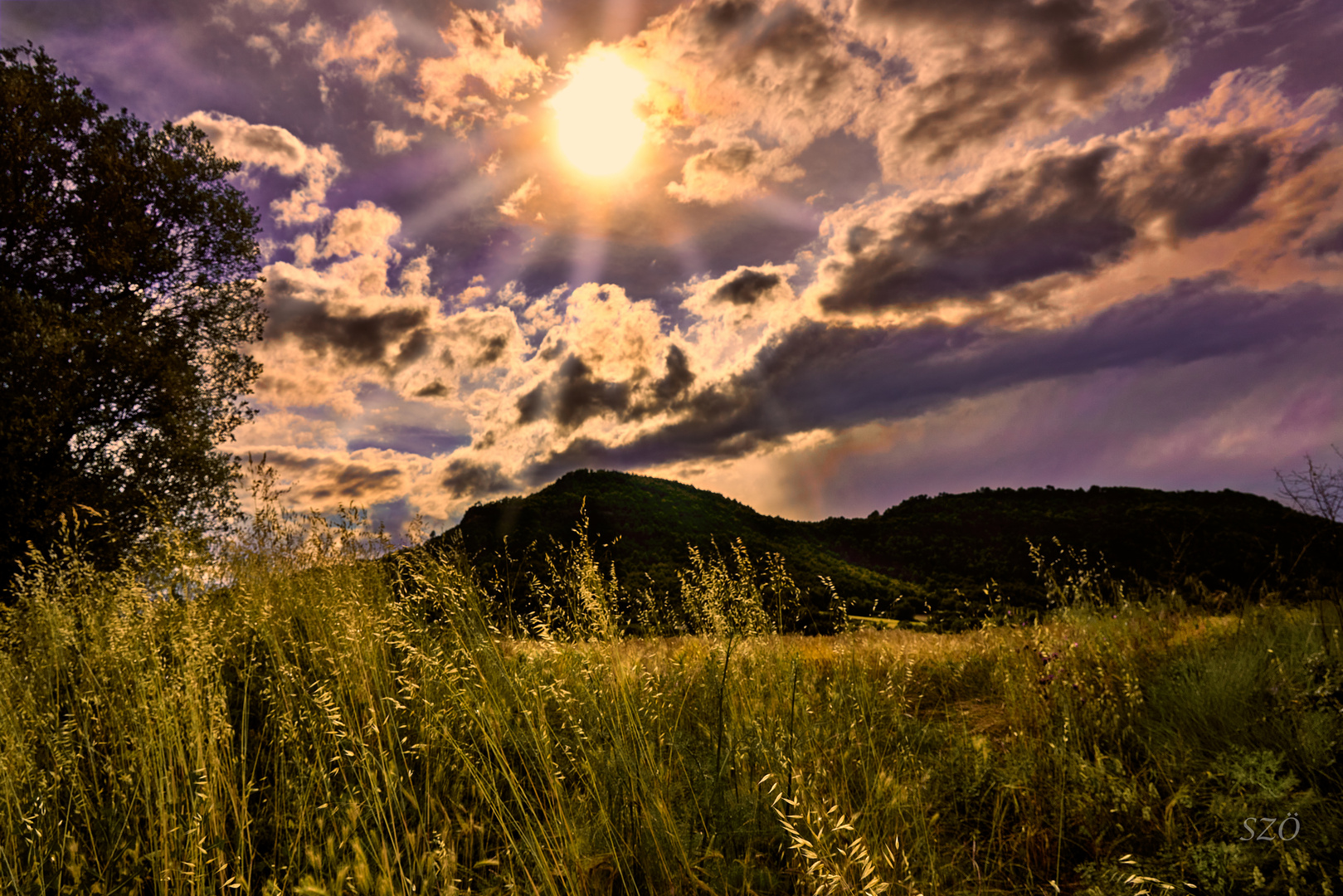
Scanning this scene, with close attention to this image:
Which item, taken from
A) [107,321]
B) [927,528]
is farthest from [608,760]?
[927,528]

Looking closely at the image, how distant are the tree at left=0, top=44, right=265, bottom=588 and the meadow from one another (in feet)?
27.4

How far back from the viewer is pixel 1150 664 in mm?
5238

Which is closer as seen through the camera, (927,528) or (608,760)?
(608,760)

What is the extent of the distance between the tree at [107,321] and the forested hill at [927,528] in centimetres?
640

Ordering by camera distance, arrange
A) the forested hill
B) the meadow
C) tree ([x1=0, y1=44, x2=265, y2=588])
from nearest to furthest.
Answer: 1. the meadow
2. tree ([x1=0, y1=44, x2=265, y2=588])
3. the forested hill

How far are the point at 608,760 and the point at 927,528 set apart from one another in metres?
22.8

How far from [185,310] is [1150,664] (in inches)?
698

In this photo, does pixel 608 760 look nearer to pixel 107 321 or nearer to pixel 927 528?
pixel 107 321

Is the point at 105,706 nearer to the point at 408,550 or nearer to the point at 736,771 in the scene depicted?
the point at 408,550

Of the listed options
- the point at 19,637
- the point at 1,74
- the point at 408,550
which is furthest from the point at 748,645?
the point at 1,74

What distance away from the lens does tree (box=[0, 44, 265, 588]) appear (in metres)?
10.7

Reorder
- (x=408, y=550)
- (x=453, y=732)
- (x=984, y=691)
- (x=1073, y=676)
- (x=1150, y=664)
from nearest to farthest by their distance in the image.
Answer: (x=453, y=732) < (x=1073, y=676) < (x=408, y=550) < (x=1150, y=664) < (x=984, y=691)

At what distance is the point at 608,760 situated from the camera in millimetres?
2762

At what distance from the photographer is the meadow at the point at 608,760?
97.6 inches
